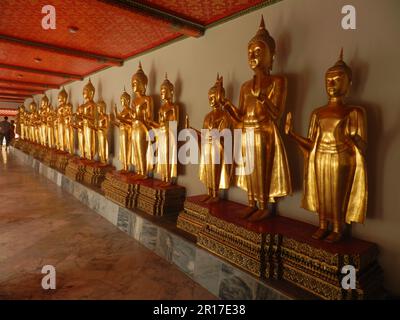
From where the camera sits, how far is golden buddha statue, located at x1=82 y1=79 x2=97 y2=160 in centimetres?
540

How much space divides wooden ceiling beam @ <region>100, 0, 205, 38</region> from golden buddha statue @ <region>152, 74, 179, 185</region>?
0.66m

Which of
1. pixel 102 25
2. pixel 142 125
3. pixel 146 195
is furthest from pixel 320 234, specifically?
pixel 102 25

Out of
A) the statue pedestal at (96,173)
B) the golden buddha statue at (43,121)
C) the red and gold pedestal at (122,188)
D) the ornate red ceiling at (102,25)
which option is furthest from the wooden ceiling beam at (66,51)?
the golden buddha statue at (43,121)

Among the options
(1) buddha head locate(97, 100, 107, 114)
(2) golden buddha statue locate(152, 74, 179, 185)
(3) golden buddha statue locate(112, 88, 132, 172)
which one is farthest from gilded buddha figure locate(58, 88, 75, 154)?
(2) golden buddha statue locate(152, 74, 179, 185)

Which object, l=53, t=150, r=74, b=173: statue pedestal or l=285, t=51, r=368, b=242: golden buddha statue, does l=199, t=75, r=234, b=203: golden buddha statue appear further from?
l=53, t=150, r=74, b=173: statue pedestal

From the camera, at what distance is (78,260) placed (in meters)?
2.69

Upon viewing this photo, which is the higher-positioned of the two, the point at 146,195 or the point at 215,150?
the point at 215,150

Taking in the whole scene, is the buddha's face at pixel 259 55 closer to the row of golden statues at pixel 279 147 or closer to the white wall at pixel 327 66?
the row of golden statues at pixel 279 147

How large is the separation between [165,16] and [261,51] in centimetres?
125

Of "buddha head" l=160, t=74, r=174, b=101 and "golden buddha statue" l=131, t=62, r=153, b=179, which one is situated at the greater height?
"buddha head" l=160, t=74, r=174, b=101

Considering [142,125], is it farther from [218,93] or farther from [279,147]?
[279,147]

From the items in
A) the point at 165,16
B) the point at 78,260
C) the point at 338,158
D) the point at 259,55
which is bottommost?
the point at 78,260

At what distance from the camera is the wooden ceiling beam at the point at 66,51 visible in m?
4.10
